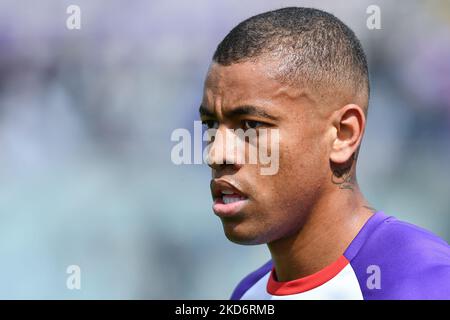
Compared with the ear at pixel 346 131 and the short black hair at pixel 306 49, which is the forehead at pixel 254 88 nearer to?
the short black hair at pixel 306 49

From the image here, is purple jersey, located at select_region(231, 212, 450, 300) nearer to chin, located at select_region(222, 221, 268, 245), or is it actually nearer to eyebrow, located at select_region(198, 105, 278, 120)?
chin, located at select_region(222, 221, 268, 245)

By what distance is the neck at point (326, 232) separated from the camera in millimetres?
3418

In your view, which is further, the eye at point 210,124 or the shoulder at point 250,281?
the shoulder at point 250,281

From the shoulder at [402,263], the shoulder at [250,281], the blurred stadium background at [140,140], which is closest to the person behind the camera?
the shoulder at [402,263]

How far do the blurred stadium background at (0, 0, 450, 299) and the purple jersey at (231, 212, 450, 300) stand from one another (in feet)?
11.4

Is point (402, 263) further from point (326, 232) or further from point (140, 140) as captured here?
point (140, 140)

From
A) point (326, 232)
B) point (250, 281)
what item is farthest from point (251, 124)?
point (250, 281)

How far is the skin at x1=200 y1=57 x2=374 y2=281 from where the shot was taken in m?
3.31

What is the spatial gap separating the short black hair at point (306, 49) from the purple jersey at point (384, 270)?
22.3 inches

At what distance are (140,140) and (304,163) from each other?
13.3ft

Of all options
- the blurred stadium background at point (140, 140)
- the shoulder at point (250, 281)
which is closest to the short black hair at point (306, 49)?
the shoulder at point (250, 281)

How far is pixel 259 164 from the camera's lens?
130 inches

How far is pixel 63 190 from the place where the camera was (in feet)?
23.4
